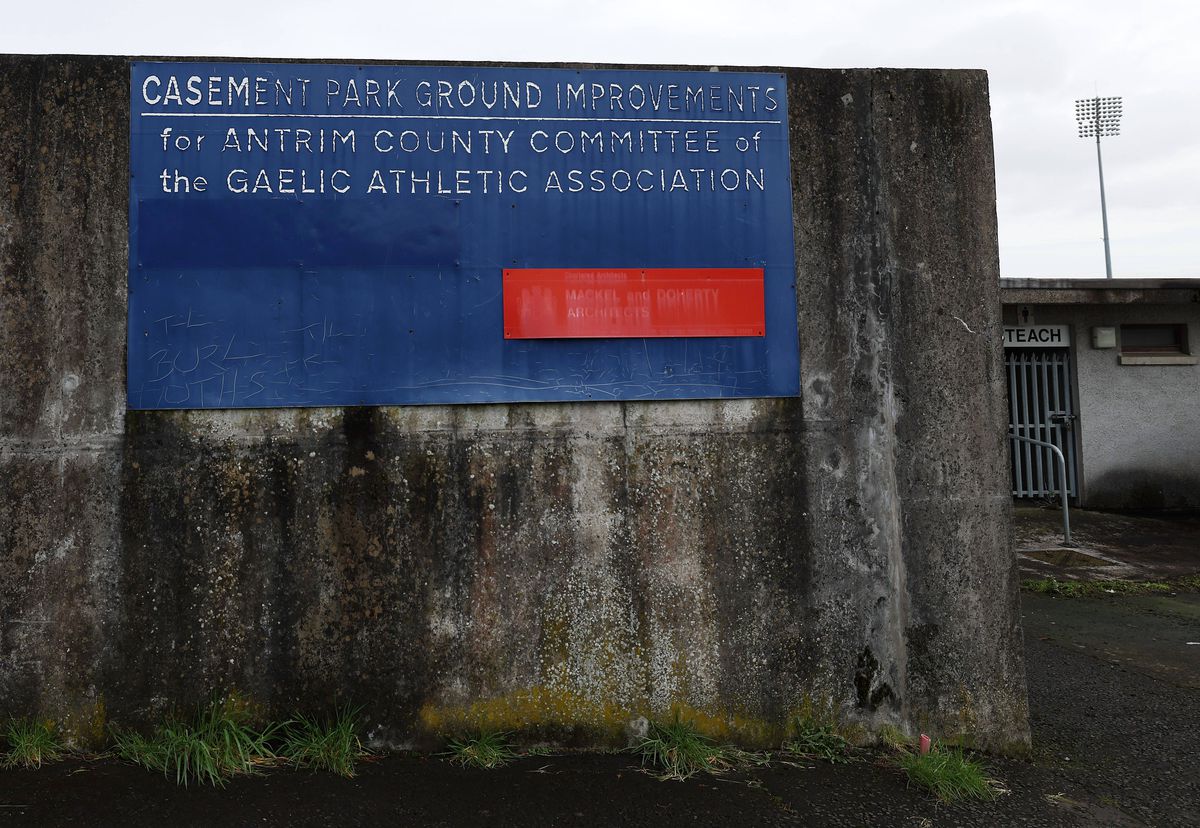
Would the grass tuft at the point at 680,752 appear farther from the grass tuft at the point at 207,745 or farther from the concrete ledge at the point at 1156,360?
the concrete ledge at the point at 1156,360

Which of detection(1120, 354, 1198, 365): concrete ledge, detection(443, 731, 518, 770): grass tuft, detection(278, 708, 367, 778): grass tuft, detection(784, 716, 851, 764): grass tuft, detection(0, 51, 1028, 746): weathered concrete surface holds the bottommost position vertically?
Answer: detection(784, 716, 851, 764): grass tuft

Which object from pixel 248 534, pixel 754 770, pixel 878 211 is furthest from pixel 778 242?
pixel 248 534

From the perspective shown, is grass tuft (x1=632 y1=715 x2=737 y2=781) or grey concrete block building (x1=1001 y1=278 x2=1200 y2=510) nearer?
grass tuft (x1=632 y1=715 x2=737 y2=781)

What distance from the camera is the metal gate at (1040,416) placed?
10852 mm

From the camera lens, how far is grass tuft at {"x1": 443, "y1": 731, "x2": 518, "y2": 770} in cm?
328

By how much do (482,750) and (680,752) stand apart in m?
0.79

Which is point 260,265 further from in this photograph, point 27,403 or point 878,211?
point 878,211

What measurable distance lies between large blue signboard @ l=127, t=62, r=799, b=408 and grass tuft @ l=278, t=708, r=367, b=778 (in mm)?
1277

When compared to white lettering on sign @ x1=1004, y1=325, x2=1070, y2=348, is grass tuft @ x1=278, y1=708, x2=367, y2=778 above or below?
below

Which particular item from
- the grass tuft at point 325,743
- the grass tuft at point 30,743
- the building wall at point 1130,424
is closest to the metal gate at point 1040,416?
the building wall at point 1130,424

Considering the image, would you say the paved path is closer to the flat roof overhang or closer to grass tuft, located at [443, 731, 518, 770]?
grass tuft, located at [443, 731, 518, 770]

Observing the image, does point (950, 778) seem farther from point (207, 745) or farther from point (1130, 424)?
point (1130, 424)

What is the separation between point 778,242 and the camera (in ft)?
12.1

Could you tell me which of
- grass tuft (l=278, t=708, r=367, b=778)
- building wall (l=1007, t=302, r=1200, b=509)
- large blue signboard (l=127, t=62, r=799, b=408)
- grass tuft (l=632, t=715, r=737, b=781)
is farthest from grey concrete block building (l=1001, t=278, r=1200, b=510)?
grass tuft (l=278, t=708, r=367, b=778)
